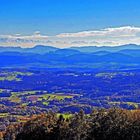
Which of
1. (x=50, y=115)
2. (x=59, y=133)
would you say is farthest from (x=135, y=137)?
(x=50, y=115)

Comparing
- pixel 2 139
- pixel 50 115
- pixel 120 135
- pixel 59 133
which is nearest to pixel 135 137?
pixel 120 135

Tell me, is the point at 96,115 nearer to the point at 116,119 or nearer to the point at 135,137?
the point at 116,119

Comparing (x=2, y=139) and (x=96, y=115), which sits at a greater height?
(x=96, y=115)

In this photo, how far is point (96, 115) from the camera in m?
86.1

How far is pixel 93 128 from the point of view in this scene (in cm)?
8138

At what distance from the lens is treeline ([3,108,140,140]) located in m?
78.1

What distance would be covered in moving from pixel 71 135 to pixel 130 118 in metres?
11.0

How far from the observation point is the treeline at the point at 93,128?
78125mm

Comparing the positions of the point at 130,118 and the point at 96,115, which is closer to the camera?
the point at 130,118

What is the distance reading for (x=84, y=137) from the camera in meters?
81.1

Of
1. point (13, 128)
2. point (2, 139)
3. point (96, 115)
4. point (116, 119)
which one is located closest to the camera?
point (116, 119)

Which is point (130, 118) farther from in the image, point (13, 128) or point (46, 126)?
point (13, 128)

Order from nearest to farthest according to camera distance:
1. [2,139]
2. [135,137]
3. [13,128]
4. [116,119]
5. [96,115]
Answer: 1. [135,137]
2. [116,119]
3. [96,115]
4. [2,139]
5. [13,128]

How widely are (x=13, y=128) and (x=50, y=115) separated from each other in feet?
67.2
